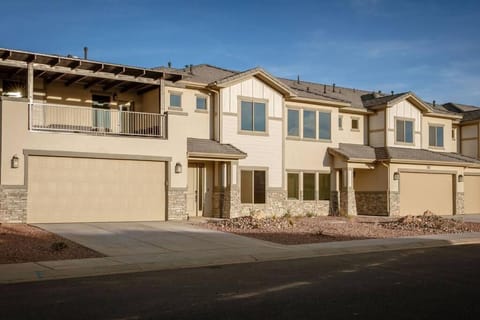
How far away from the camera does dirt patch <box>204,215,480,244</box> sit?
776 inches

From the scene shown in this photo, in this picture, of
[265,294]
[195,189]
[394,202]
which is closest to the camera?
[265,294]

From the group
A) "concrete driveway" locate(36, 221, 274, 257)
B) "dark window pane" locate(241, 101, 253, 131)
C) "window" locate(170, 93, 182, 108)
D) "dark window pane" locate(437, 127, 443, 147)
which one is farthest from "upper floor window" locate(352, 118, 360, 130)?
"concrete driveway" locate(36, 221, 274, 257)

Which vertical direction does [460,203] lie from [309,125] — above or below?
below

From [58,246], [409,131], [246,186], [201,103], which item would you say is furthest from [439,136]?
[58,246]

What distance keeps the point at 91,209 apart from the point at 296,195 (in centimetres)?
1182

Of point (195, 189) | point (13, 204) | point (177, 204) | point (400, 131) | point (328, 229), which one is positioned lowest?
point (328, 229)

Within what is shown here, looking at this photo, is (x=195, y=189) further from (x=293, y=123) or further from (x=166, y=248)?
(x=166, y=248)

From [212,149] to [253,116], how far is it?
3464 millimetres

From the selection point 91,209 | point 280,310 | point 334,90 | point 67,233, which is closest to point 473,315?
point 280,310

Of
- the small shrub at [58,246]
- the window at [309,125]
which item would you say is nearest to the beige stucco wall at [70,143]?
the small shrub at [58,246]

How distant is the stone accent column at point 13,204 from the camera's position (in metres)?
20.2

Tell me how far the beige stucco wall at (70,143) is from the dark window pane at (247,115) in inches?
160

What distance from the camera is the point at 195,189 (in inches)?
1065

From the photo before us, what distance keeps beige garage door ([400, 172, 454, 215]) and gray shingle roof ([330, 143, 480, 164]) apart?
103cm
